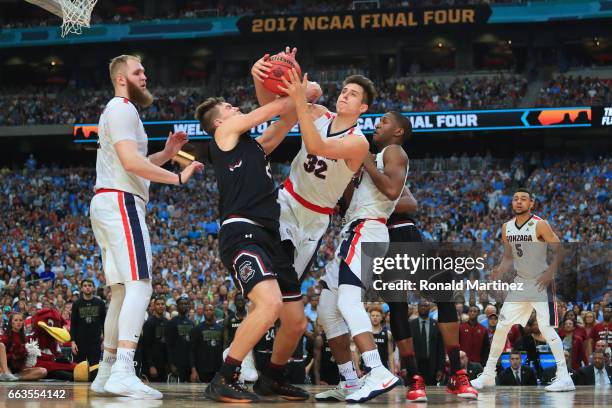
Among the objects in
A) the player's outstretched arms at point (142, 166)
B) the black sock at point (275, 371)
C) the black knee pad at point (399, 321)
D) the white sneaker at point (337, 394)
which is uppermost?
the player's outstretched arms at point (142, 166)

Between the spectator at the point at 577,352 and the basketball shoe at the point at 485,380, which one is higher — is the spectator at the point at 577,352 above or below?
above

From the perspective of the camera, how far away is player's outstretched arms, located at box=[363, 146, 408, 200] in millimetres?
7336

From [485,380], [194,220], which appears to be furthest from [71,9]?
[194,220]

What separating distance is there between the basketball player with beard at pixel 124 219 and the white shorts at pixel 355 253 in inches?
52.7

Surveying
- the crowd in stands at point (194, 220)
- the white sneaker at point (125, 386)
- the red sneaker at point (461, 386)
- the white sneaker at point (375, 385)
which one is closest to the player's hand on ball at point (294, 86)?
the white sneaker at point (375, 385)

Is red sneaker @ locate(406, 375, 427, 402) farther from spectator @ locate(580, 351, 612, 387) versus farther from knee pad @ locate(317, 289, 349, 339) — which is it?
spectator @ locate(580, 351, 612, 387)

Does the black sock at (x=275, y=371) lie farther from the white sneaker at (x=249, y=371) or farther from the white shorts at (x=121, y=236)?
the white sneaker at (x=249, y=371)

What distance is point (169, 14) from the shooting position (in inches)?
1719

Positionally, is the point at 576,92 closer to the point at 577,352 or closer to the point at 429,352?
the point at 577,352

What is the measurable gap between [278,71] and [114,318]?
2.42 m

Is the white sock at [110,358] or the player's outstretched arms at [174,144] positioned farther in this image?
the player's outstretched arms at [174,144]

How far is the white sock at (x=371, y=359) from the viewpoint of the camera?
681 centimetres

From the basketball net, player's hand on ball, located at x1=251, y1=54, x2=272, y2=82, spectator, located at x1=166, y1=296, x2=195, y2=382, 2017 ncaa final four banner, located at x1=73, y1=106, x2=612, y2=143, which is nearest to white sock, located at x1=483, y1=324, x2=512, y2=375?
player's hand on ball, located at x1=251, y1=54, x2=272, y2=82

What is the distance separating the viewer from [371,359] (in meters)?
6.84
